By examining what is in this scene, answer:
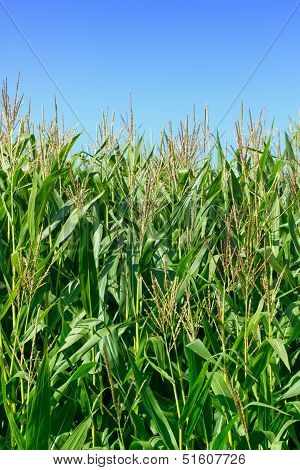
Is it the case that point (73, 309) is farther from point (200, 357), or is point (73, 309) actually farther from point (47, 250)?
point (200, 357)

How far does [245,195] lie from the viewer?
4129mm

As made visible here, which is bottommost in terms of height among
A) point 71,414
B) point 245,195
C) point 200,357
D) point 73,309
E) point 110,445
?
point 110,445

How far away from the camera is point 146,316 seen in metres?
3.39

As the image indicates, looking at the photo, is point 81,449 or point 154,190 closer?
point 81,449

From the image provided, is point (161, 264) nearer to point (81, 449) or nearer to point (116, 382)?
point (116, 382)

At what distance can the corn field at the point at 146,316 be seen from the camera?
113 inches

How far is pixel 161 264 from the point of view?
3.61 m

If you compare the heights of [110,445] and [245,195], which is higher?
[245,195]

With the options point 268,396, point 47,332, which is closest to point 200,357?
point 268,396

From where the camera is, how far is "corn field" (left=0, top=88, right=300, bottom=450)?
9.43 ft

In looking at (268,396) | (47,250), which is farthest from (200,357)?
(47,250)

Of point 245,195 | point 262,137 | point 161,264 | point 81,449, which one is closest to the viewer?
point 81,449
